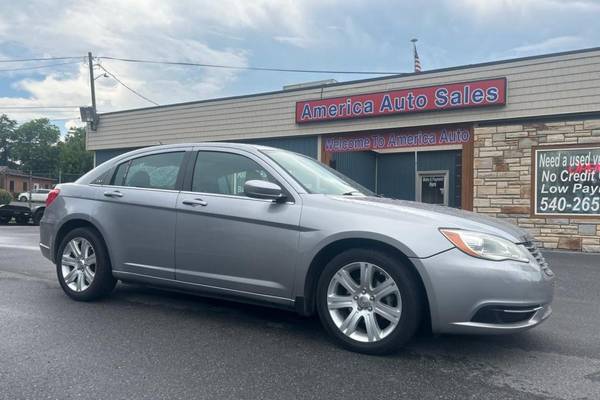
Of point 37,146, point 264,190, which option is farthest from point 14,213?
point 37,146

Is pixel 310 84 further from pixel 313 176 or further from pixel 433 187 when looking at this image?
pixel 313 176

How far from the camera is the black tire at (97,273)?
484 cm

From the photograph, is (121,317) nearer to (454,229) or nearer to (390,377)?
(390,377)

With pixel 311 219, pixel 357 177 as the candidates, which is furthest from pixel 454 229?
pixel 357 177

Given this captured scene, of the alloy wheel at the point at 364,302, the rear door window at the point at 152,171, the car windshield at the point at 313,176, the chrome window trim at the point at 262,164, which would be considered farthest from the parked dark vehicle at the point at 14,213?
the alloy wheel at the point at 364,302

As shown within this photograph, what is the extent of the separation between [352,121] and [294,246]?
10.3 metres

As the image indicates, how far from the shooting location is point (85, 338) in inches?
152

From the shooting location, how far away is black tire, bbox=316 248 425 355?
3.39 meters

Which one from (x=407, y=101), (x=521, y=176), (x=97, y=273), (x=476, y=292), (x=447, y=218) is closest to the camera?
(x=476, y=292)

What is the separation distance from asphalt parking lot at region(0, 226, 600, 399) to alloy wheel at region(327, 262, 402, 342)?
0.20 metres

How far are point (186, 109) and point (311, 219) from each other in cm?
1431

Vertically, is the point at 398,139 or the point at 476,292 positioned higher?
the point at 398,139

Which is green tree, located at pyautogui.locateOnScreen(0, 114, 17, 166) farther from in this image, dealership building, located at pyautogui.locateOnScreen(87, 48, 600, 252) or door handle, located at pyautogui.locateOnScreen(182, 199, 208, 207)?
door handle, located at pyautogui.locateOnScreen(182, 199, 208, 207)

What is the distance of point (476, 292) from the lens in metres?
3.26
